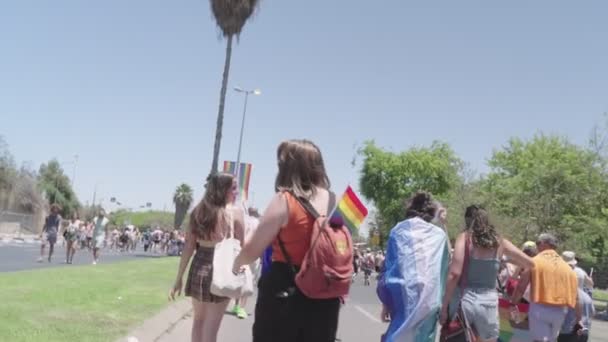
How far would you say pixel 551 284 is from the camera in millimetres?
7152

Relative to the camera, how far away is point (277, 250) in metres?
3.93

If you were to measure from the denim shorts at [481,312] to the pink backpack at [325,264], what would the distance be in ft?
6.59

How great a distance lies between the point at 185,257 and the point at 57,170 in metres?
85.8

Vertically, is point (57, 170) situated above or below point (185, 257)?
above

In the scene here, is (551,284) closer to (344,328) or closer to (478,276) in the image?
(478,276)

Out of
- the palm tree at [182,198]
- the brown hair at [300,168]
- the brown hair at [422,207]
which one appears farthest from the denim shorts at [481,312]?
the palm tree at [182,198]

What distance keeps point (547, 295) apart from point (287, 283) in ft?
14.0

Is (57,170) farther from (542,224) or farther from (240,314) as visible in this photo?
(240,314)

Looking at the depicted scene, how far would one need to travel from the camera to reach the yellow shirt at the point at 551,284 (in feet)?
23.5

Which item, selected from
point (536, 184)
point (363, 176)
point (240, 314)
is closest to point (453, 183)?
point (363, 176)

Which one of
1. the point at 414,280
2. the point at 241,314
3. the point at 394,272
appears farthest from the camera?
the point at 241,314

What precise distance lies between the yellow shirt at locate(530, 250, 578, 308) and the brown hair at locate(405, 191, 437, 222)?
2.27 meters

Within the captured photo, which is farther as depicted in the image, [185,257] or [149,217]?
[149,217]

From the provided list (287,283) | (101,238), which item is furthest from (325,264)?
(101,238)
